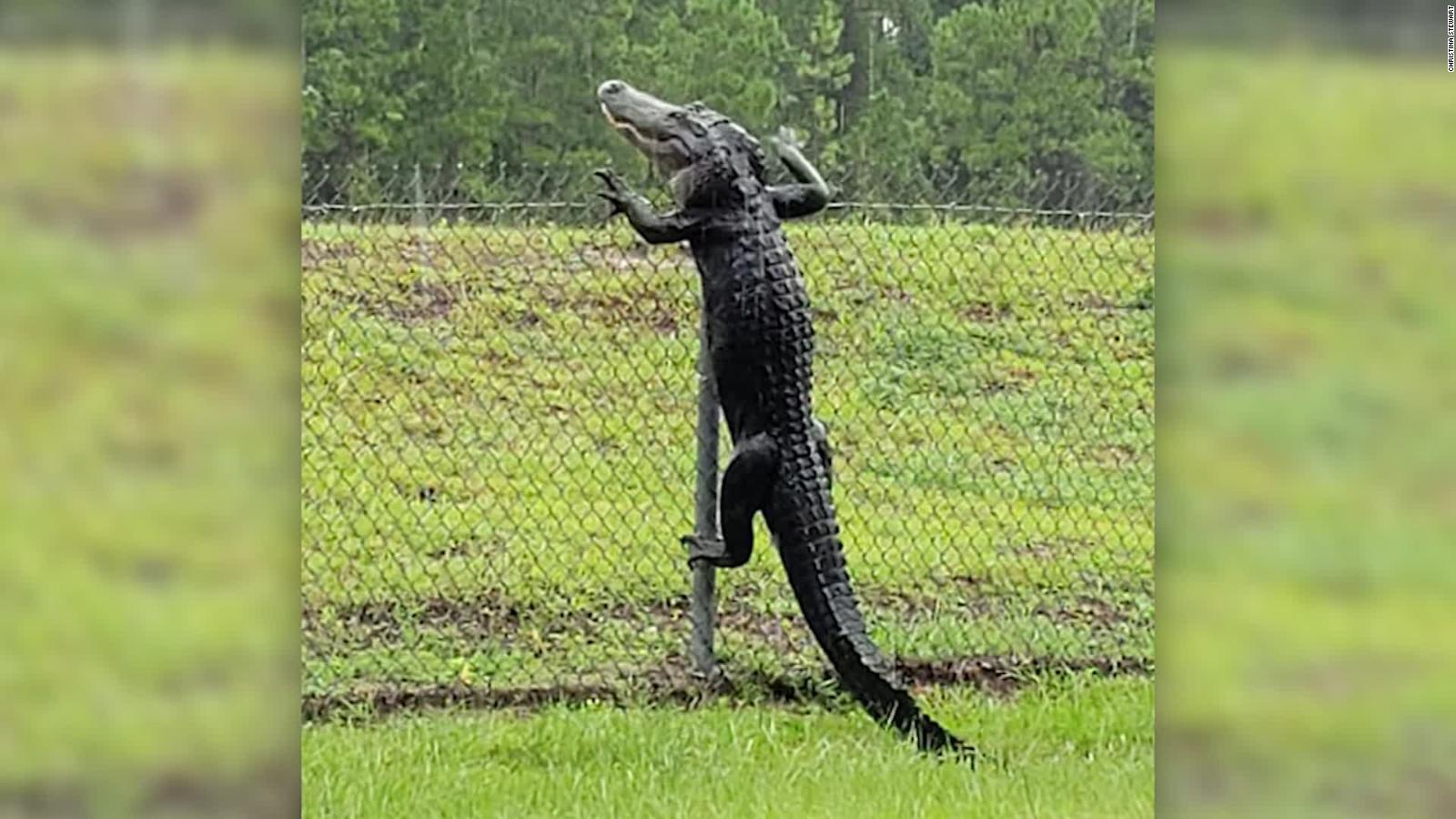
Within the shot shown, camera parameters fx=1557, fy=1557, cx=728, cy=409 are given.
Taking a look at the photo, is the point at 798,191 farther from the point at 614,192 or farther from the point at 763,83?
the point at 763,83

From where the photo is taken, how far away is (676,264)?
7621mm

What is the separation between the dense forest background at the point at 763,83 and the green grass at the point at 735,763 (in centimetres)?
792

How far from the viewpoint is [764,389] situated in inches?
155

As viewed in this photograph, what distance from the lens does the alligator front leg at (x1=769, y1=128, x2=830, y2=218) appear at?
164 inches

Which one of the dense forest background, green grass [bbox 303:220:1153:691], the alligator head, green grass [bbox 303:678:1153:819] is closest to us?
green grass [bbox 303:678:1153:819]

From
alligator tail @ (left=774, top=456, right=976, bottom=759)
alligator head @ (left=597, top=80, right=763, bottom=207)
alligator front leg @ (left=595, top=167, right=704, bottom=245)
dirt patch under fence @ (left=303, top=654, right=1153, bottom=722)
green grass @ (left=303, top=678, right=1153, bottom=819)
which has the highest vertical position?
alligator head @ (left=597, top=80, right=763, bottom=207)

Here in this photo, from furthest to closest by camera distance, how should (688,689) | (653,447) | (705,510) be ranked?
(653,447), (688,689), (705,510)

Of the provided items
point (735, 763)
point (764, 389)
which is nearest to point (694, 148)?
point (764, 389)

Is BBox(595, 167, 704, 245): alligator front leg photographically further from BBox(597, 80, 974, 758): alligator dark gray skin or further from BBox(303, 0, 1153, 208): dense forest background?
BBox(303, 0, 1153, 208): dense forest background

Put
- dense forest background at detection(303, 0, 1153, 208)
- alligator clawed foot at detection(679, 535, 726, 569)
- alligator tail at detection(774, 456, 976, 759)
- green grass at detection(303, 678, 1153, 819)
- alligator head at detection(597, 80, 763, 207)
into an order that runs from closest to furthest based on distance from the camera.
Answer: green grass at detection(303, 678, 1153, 819), alligator tail at detection(774, 456, 976, 759), alligator head at detection(597, 80, 763, 207), alligator clawed foot at detection(679, 535, 726, 569), dense forest background at detection(303, 0, 1153, 208)

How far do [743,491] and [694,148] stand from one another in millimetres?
905

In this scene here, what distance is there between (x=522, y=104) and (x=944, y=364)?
276 inches
